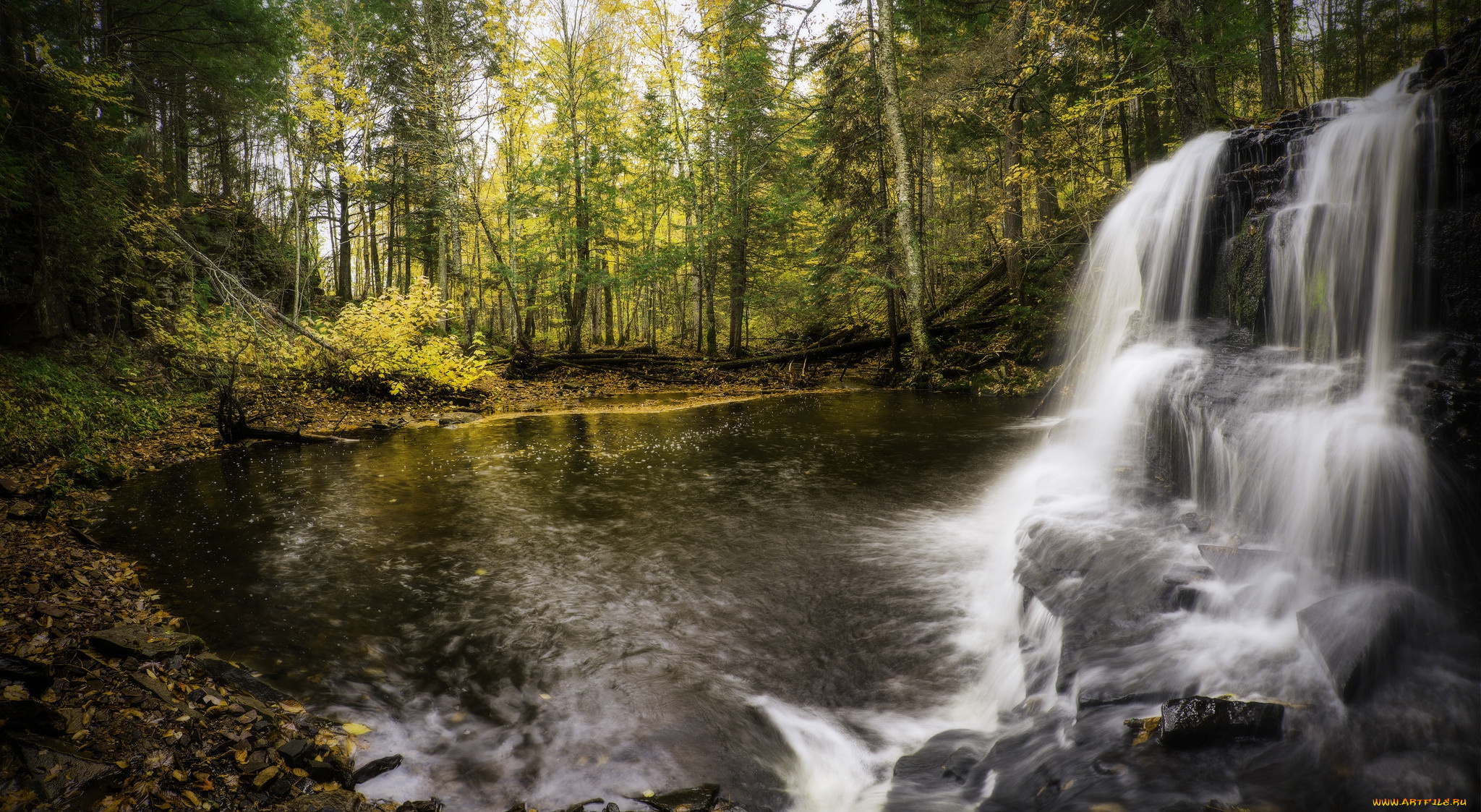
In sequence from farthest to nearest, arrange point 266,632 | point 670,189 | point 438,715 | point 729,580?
point 670,189 < point 729,580 < point 266,632 < point 438,715

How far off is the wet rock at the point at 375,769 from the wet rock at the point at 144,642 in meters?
1.48

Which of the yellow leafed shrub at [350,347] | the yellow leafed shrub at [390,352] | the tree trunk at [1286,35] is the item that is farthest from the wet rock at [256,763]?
the tree trunk at [1286,35]

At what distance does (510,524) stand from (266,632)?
2674 mm

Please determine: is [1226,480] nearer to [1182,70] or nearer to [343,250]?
[1182,70]

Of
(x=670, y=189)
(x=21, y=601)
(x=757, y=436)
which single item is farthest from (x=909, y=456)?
(x=670, y=189)

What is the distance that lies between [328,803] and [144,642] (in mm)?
1788

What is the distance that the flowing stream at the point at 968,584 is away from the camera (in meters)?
3.04

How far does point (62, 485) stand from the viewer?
6.55 meters

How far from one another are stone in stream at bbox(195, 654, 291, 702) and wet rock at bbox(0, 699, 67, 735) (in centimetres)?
94

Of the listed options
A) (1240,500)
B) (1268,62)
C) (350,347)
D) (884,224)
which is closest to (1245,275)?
(1240,500)

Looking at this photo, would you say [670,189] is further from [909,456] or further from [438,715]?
[438,715]

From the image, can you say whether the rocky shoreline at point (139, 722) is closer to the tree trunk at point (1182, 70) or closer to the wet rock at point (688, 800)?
the wet rock at point (688, 800)

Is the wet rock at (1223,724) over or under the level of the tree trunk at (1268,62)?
under

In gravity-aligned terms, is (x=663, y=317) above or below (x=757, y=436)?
above
